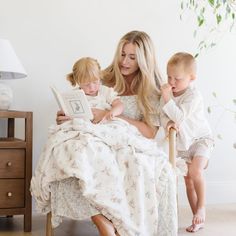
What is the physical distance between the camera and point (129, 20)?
137 inches

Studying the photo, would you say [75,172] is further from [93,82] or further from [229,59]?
[229,59]

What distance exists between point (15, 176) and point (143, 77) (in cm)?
93

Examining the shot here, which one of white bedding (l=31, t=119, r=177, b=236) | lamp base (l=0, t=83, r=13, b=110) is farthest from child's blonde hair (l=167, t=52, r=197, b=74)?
lamp base (l=0, t=83, r=13, b=110)

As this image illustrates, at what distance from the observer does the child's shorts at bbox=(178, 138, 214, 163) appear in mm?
3020

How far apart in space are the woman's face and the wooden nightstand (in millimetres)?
643

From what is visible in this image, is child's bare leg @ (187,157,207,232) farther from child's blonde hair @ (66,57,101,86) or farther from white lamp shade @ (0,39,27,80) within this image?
white lamp shade @ (0,39,27,80)

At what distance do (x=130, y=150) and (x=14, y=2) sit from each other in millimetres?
1403

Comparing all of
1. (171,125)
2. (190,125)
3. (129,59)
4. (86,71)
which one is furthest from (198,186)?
(86,71)

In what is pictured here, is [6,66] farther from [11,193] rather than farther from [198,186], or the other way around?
[198,186]

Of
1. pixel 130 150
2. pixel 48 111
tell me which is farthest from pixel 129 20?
pixel 130 150

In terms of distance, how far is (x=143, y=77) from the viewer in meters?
2.88

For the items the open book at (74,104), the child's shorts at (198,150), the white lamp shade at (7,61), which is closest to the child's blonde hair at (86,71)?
the open book at (74,104)

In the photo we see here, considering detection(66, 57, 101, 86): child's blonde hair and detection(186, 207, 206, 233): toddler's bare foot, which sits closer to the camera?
detection(66, 57, 101, 86): child's blonde hair

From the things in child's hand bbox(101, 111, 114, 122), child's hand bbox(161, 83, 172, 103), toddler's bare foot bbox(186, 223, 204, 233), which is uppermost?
child's hand bbox(161, 83, 172, 103)
